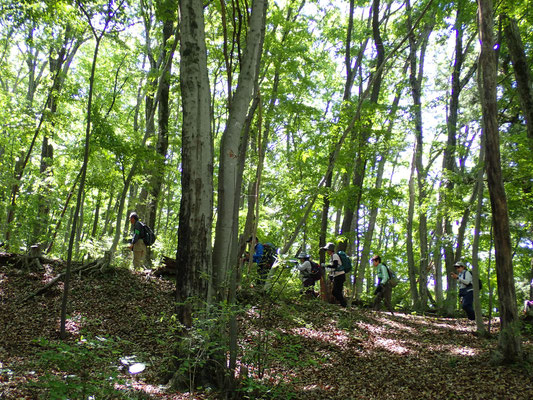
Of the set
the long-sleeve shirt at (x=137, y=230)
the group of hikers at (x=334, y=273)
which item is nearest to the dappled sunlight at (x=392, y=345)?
the group of hikers at (x=334, y=273)

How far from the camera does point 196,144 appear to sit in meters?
4.96

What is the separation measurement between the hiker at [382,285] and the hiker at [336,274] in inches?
40.1

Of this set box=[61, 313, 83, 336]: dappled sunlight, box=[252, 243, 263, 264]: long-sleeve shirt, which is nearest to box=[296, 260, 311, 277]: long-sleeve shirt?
box=[252, 243, 263, 264]: long-sleeve shirt

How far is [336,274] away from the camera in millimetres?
10531

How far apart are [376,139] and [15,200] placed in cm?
1173

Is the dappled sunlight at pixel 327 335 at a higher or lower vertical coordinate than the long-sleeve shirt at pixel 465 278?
lower

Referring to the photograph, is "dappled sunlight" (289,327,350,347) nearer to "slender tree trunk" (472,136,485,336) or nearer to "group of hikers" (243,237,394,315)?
"group of hikers" (243,237,394,315)

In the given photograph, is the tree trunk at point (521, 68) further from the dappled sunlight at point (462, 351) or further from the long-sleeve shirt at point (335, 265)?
the long-sleeve shirt at point (335, 265)

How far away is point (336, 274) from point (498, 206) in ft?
17.5

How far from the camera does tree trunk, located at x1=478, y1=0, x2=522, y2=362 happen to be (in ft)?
18.4

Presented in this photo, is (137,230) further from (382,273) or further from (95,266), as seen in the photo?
(382,273)

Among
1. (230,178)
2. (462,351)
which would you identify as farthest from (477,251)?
(230,178)

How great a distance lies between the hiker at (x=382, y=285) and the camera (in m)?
10.6

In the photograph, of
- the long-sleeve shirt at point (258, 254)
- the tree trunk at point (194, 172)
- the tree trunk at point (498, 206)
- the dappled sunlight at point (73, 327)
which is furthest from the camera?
the long-sleeve shirt at point (258, 254)
